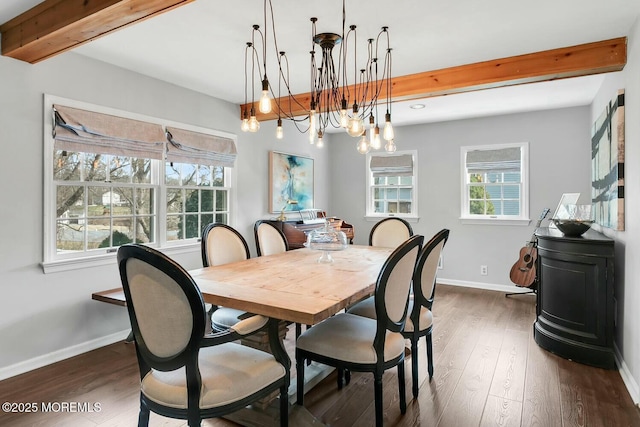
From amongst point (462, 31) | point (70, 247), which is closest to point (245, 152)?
point (70, 247)

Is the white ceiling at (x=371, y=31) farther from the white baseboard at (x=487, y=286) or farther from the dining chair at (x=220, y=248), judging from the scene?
the white baseboard at (x=487, y=286)

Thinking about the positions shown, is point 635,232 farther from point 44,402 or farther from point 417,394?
point 44,402

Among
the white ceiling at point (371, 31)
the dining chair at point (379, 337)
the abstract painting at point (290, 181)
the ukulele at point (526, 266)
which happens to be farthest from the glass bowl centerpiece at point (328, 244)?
the ukulele at point (526, 266)

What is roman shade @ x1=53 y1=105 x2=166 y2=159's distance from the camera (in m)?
2.85

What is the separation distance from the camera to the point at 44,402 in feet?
7.46

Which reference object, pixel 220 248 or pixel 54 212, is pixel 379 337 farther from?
pixel 54 212

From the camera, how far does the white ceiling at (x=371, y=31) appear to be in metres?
2.24

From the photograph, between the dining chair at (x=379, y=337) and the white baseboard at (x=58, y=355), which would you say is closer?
the dining chair at (x=379, y=337)

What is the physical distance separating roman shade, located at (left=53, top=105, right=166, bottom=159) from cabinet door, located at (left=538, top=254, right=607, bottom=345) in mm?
3645

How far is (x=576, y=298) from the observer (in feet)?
9.37

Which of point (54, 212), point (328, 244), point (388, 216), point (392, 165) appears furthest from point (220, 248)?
point (392, 165)

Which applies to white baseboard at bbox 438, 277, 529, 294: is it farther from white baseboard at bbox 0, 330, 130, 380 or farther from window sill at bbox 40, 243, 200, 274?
window sill at bbox 40, 243, 200, 274

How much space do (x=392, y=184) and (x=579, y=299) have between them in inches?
133

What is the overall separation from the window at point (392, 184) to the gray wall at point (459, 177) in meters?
0.11
